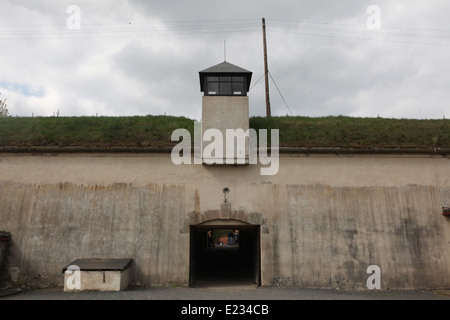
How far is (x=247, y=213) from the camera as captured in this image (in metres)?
11.9

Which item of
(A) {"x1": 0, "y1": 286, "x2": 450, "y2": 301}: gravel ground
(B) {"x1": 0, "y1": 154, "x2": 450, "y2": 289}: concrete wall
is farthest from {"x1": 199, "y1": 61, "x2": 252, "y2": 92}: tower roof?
(A) {"x1": 0, "y1": 286, "x2": 450, "y2": 301}: gravel ground

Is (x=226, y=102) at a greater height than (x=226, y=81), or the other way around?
(x=226, y=81)

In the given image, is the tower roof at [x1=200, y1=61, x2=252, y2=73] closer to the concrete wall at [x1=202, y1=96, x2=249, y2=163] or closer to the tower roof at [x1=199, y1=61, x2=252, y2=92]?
the tower roof at [x1=199, y1=61, x2=252, y2=92]

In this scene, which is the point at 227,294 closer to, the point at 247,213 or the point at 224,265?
the point at 247,213

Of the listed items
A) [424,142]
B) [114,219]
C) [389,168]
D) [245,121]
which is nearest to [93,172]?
[114,219]

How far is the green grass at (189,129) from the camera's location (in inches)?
511

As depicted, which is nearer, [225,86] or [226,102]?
[226,102]

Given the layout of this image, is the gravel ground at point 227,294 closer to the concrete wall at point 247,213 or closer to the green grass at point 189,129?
the concrete wall at point 247,213

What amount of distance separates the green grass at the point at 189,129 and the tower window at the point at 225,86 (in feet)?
7.75

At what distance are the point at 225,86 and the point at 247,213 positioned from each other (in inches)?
208

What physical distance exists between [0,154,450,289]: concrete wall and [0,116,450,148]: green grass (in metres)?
0.80

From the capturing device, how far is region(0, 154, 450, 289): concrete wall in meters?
11.4

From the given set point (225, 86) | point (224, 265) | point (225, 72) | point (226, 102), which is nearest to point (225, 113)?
point (226, 102)

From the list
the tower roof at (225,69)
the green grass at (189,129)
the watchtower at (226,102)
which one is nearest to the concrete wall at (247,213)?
the green grass at (189,129)
